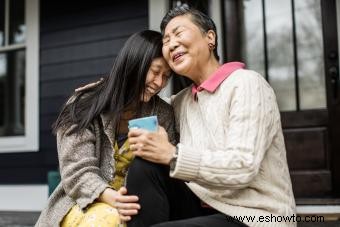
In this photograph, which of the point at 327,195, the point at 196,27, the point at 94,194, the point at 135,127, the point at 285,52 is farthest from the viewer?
the point at 285,52

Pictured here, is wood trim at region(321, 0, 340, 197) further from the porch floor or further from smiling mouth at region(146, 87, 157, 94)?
smiling mouth at region(146, 87, 157, 94)

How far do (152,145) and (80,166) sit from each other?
31 centimetres

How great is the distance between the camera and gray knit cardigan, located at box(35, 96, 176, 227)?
140cm

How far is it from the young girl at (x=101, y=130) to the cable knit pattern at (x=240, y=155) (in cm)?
26

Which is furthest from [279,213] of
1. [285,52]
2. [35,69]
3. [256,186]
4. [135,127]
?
[35,69]

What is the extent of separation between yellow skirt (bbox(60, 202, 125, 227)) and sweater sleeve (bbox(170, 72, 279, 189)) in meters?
0.26

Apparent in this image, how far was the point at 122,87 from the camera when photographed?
4.99 ft

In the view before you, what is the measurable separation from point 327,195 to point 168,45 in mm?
2055

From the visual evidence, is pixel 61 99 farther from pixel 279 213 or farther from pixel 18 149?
pixel 279 213

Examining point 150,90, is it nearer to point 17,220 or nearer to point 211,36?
point 211,36

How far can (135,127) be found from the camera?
124cm

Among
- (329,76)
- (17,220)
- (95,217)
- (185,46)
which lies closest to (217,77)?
(185,46)

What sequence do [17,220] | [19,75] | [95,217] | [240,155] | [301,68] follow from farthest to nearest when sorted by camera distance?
[19,75]
[301,68]
[17,220]
[95,217]
[240,155]

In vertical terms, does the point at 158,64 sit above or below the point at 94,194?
above
